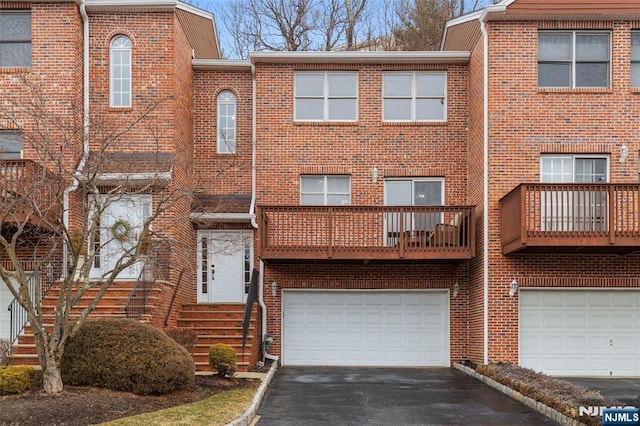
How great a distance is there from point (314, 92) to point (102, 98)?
5.36 m

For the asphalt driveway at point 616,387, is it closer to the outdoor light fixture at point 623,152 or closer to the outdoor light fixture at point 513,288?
the outdoor light fixture at point 513,288

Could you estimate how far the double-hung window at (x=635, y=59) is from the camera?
17.8 metres

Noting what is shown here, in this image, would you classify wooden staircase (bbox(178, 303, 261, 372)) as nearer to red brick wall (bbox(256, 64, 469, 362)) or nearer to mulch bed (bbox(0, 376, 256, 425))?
red brick wall (bbox(256, 64, 469, 362))

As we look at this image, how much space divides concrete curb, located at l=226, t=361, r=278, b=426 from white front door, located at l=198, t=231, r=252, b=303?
3.56 meters

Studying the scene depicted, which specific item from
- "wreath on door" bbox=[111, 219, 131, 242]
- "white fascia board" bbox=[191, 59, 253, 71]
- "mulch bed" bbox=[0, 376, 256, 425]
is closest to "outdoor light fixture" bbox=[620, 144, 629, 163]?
"white fascia board" bbox=[191, 59, 253, 71]

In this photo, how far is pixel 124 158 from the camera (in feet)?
57.7

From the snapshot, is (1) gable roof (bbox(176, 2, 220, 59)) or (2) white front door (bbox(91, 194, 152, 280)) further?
(1) gable roof (bbox(176, 2, 220, 59))

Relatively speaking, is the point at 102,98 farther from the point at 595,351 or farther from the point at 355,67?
the point at 595,351

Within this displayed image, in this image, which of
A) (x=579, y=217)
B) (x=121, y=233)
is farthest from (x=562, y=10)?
(x=121, y=233)

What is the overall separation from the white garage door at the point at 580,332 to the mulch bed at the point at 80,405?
8418mm

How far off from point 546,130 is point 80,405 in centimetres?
1212

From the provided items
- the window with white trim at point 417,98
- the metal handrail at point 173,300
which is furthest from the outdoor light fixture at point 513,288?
the metal handrail at point 173,300

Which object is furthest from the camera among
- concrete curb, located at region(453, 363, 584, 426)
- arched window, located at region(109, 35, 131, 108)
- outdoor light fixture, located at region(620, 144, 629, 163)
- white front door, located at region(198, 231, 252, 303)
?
white front door, located at region(198, 231, 252, 303)

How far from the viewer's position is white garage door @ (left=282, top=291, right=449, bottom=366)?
1897 centimetres
